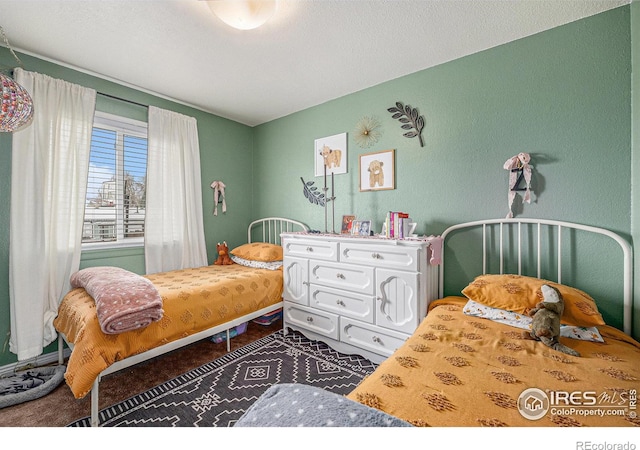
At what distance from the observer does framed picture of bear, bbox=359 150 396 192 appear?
8.59ft

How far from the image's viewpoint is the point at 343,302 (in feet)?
→ 7.66

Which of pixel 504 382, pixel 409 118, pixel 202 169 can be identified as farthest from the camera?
pixel 202 169

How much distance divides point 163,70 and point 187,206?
4.40 ft

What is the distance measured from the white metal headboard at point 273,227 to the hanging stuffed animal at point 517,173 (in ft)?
6.68

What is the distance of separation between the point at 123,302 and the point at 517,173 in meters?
2.77

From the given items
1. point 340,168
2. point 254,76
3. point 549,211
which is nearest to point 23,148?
point 254,76

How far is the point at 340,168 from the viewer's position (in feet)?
9.75

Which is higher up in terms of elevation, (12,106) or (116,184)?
(12,106)

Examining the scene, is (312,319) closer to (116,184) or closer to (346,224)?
(346,224)

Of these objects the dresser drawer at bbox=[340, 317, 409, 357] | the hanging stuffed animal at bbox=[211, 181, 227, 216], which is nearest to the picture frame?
the hanging stuffed animal at bbox=[211, 181, 227, 216]

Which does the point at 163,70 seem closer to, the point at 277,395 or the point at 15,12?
the point at 15,12

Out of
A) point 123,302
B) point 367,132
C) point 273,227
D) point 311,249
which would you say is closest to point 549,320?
point 311,249

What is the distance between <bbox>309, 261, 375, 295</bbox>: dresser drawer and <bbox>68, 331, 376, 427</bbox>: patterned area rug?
58 cm

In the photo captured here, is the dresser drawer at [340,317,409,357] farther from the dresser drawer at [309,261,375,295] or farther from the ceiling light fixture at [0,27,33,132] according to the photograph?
the ceiling light fixture at [0,27,33,132]
